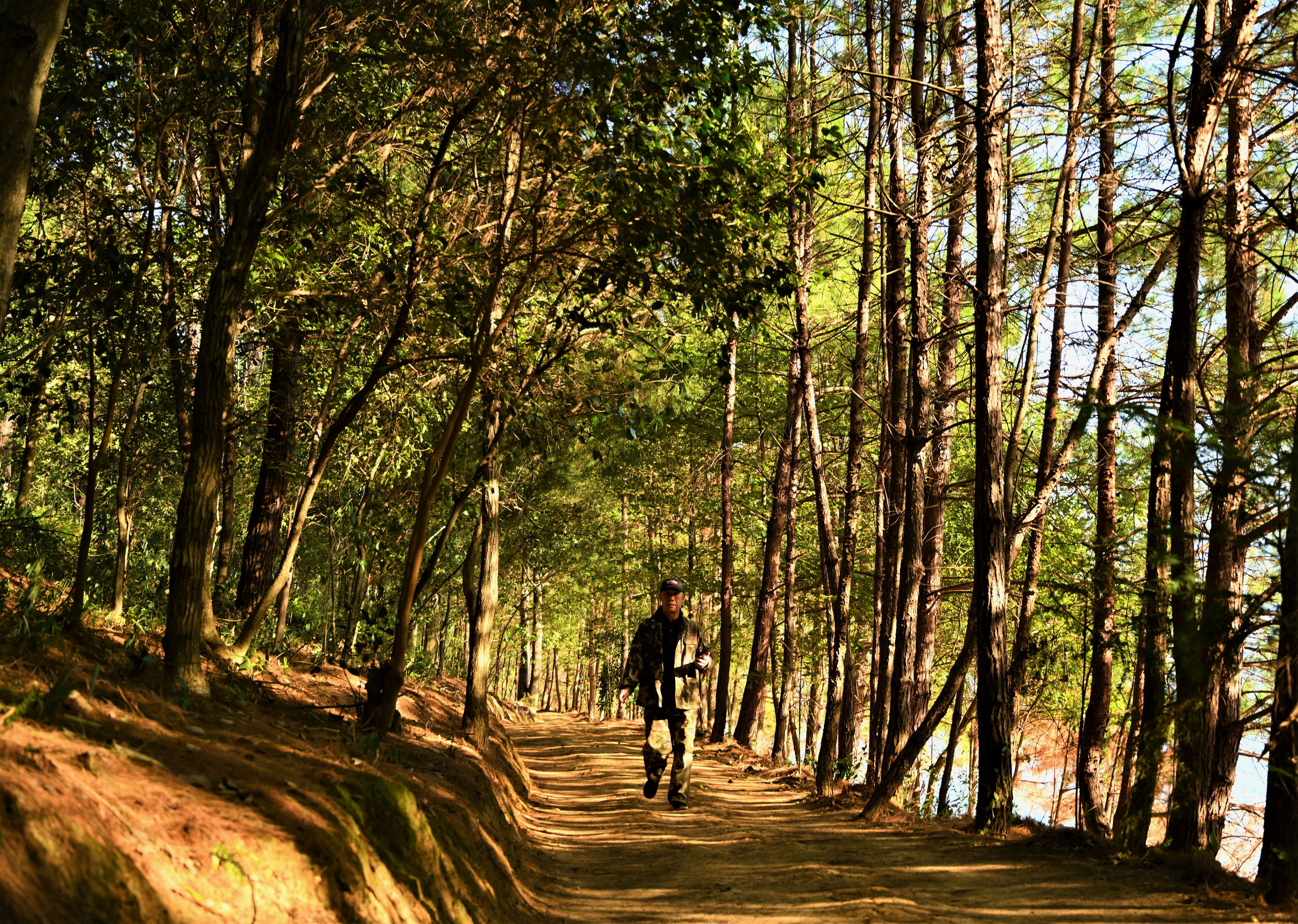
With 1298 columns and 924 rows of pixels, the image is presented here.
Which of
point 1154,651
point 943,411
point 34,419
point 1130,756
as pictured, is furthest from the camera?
point 943,411

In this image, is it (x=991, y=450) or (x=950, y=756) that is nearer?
(x=991, y=450)

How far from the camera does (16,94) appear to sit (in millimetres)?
4887

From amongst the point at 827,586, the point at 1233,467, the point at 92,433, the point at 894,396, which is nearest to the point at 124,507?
the point at 92,433

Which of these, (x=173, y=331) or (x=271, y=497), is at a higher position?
(x=173, y=331)

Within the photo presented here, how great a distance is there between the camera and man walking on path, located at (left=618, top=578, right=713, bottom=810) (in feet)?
33.7

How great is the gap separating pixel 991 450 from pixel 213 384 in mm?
6850

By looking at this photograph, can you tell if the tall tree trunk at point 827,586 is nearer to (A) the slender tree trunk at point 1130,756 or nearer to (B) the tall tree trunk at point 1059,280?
(B) the tall tree trunk at point 1059,280

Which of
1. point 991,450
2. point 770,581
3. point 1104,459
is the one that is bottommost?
point 770,581

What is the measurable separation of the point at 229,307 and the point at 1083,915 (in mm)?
6529

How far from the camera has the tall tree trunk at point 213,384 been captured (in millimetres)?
6602

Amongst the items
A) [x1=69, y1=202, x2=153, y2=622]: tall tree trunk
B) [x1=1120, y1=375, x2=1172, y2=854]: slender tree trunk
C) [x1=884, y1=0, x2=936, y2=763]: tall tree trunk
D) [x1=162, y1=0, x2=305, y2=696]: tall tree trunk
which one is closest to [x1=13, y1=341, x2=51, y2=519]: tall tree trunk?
[x1=69, y1=202, x2=153, y2=622]: tall tree trunk

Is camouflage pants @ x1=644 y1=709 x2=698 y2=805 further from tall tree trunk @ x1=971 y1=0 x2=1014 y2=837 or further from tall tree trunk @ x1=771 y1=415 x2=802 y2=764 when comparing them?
tall tree trunk @ x1=771 y1=415 x2=802 y2=764

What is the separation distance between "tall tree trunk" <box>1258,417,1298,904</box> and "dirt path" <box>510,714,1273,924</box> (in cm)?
29

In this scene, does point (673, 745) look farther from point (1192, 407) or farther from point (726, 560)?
point (726, 560)
